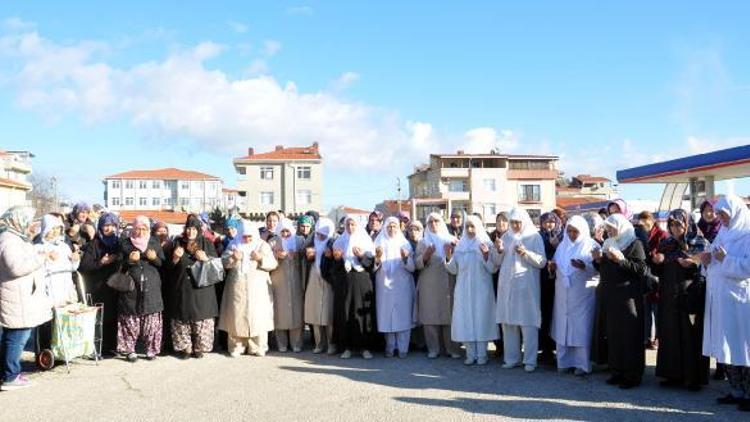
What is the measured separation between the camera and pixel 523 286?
254 inches

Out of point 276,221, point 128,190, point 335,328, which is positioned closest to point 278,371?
point 335,328

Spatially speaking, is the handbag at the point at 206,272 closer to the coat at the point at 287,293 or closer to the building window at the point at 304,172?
the coat at the point at 287,293

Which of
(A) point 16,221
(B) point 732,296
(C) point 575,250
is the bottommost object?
(B) point 732,296

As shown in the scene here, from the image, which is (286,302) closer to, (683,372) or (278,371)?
(278,371)

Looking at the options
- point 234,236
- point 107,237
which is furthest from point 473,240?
point 107,237

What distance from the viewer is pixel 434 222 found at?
24.3 ft

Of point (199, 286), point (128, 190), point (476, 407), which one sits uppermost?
point (128, 190)

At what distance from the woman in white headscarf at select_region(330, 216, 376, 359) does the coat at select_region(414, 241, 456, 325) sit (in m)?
0.58

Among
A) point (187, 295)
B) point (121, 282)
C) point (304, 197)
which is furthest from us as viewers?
point (304, 197)

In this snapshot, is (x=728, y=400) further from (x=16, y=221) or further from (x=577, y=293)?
(x=16, y=221)

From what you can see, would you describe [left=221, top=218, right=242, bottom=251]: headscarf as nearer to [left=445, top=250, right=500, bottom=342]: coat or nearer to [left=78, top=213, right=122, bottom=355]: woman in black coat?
[left=78, top=213, right=122, bottom=355]: woman in black coat

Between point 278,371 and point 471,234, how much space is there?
8.62 feet

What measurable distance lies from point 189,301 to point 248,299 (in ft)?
2.21

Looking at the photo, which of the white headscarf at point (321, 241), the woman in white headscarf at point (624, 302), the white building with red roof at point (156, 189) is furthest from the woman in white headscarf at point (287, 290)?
the white building with red roof at point (156, 189)
